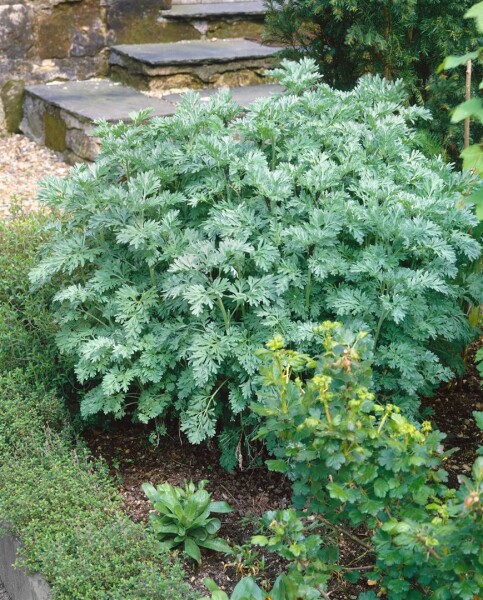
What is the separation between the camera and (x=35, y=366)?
3.60 meters

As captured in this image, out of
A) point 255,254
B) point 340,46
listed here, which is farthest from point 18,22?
point 255,254

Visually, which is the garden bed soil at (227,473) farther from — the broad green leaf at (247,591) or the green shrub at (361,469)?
the green shrub at (361,469)

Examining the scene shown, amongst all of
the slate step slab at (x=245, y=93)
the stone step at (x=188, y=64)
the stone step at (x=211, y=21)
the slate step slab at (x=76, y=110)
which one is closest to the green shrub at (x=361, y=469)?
the slate step slab at (x=76, y=110)

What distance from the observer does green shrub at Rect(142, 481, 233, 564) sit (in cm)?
277

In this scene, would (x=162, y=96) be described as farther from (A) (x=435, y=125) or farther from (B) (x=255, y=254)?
(B) (x=255, y=254)

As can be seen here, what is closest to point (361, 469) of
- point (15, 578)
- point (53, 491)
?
point (53, 491)

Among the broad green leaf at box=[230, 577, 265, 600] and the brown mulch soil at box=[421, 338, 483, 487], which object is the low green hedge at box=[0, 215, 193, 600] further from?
the brown mulch soil at box=[421, 338, 483, 487]

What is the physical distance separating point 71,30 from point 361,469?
5438 mm

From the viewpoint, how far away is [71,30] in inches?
261

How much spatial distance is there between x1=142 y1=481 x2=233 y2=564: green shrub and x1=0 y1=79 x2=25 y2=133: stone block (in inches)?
179

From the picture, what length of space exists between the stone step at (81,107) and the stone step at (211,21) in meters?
0.77

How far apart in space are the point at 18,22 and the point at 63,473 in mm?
4515

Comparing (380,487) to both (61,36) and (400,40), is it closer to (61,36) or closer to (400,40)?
(400,40)

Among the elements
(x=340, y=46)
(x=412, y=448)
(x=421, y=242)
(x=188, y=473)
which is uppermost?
(x=340, y=46)
